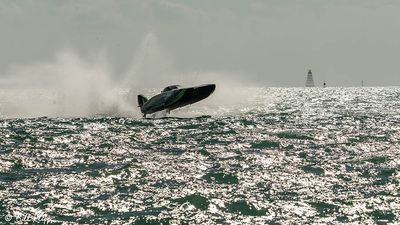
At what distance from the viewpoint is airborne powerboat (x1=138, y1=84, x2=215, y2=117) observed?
167 feet

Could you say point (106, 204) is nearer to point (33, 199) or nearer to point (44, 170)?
point (33, 199)

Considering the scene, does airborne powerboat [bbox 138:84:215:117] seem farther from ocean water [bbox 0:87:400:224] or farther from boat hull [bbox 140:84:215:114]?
ocean water [bbox 0:87:400:224]

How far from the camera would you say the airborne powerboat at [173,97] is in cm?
5084

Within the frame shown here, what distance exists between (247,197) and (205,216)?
2466mm

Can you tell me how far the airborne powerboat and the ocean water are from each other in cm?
1641

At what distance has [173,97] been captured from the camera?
50.9m

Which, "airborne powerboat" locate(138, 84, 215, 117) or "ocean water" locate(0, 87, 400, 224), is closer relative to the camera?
"ocean water" locate(0, 87, 400, 224)

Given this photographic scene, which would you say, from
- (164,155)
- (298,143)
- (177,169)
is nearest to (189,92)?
(298,143)

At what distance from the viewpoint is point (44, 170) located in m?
21.0

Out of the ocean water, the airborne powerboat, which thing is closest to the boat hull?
the airborne powerboat

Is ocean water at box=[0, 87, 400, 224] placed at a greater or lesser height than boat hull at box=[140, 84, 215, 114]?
lesser

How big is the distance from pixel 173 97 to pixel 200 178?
31.7 m

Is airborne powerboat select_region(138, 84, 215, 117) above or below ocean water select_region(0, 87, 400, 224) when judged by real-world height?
above

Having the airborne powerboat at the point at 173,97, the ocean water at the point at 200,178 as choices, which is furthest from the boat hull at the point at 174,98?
the ocean water at the point at 200,178
